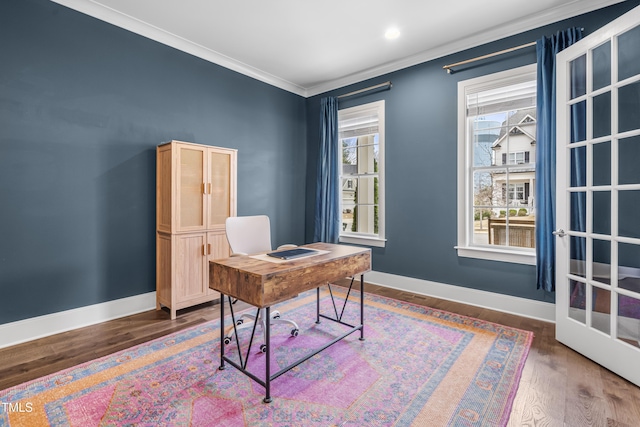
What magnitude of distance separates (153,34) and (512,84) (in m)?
3.69

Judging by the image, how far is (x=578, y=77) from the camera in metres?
2.32

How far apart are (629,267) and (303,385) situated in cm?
223

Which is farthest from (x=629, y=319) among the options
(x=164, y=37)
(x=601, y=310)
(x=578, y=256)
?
(x=164, y=37)

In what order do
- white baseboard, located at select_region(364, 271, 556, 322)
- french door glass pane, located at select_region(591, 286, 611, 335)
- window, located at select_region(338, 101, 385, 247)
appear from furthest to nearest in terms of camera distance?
window, located at select_region(338, 101, 385, 247) → white baseboard, located at select_region(364, 271, 556, 322) → french door glass pane, located at select_region(591, 286, 611, 335)

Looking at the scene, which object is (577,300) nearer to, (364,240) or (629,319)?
(629,319)

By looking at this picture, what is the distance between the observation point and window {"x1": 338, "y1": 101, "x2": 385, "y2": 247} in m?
4.13

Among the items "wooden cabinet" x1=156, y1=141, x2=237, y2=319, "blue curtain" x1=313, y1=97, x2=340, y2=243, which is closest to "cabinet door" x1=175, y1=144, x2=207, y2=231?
"wooden cabinet" x1=156, y1=141, x2=237, y2=319

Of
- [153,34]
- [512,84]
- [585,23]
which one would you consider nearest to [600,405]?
[512,84]

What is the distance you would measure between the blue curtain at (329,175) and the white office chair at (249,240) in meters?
1.73

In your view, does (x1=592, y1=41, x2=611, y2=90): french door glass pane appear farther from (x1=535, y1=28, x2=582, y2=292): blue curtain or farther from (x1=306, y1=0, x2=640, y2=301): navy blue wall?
(x1=306, y1=0, x2=640, y2=301): navy blue wall

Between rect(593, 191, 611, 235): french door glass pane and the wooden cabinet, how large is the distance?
3258 millimetres

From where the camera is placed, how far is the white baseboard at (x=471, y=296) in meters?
2.88

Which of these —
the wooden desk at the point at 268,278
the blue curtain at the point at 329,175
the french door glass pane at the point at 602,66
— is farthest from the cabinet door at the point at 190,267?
the french door glass pane at the point at 602,66

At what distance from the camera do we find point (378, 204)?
4078 mm
